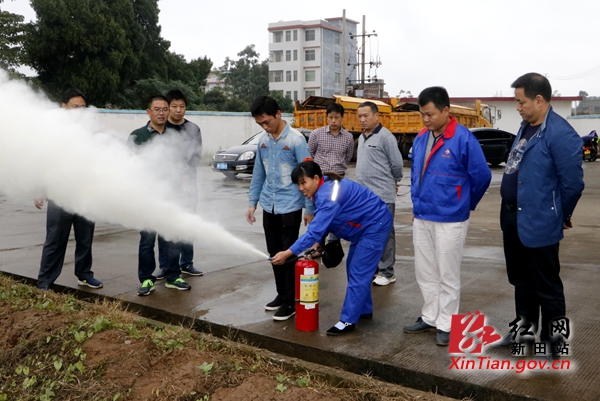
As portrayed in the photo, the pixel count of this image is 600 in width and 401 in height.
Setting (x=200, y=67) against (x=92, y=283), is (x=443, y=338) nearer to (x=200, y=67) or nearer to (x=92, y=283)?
(x=92, y=283)

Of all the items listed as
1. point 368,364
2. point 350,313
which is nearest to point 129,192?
point 350,313

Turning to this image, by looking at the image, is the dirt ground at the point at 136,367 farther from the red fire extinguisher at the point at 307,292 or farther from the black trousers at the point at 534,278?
the black trousers at the point at 534,278

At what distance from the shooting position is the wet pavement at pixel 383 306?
3475mm

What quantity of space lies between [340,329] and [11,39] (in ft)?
89.2

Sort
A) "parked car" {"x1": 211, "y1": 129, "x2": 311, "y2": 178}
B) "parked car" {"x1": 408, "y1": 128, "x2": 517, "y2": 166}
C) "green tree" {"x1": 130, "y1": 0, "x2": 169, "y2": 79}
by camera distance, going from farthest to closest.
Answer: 1. "green tree" {"x1": 130, "y1": 0, "x2": 169, "y2": 79}
2. "parked car" {"x1": 408, "y1": 128, "x2": 517, "y2": 166}
3. "parked car" {"x1": 211, "y1": 129, "x2": 311, "y2": 178}

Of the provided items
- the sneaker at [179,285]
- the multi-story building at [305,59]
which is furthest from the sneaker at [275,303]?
the multi-story building at [305,59]

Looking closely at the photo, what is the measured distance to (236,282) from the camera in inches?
228

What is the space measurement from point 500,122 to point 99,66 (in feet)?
99.9

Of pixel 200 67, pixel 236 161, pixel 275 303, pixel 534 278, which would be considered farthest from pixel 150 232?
pixel 200 67

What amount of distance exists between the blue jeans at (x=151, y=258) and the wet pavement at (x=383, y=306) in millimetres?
174

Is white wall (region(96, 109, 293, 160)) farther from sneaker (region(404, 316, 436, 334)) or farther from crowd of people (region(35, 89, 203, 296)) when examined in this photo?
sneaker (region(404, 316, 436, 334))

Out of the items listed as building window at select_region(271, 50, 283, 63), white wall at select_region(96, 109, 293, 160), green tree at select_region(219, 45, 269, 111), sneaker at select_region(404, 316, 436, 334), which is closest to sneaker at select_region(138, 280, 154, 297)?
sneaker at select_region(404, 316, 436, 334)

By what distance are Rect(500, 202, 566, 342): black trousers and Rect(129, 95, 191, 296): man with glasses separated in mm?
3080

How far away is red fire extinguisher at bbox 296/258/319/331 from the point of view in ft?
14.1
